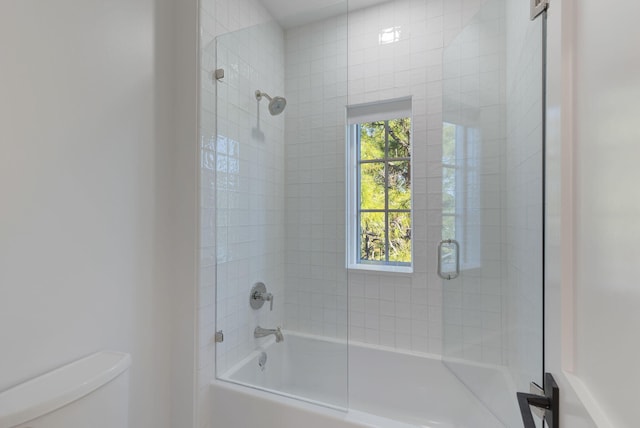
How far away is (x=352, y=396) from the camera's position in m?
2.02

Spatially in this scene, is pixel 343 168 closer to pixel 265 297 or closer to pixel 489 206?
pixel 489 206

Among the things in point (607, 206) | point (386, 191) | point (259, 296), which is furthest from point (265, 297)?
point (607, 206)

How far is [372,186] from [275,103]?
98cm

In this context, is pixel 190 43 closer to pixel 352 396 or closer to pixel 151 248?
pixel 151 248

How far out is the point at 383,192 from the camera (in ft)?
7.86

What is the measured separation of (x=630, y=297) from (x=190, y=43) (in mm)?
1861

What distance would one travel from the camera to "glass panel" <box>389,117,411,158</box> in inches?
90.7

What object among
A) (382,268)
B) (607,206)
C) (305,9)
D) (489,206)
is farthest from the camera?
(382,268)

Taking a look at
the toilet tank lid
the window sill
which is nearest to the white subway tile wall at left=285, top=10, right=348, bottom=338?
the window sill

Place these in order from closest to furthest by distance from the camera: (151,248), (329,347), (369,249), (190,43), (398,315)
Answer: (151,248), (190,43), (329,347), (398,315), (369,249)

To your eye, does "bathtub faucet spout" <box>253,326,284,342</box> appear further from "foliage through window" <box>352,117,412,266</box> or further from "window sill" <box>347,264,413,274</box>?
"foliage through window" <box>352,117,412,266</box>

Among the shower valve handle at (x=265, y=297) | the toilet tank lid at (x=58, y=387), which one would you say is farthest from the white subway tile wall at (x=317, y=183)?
the toilet tank lid at (x=58, y=387)

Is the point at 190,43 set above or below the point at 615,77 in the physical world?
above

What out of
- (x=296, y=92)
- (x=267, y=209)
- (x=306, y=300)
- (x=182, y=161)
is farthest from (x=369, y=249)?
(x=182, y=161)
